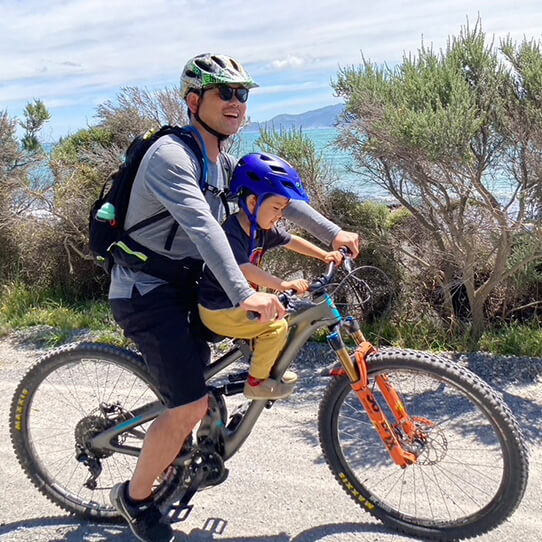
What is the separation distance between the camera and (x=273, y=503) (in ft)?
11.5

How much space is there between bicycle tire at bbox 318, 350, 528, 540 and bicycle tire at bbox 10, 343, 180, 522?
36.2 inches

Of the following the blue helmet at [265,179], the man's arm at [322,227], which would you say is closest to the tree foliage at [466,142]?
the man's arm at [322,227]

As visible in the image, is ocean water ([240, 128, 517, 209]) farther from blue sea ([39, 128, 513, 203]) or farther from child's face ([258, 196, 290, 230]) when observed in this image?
child's face ([258, 196, 290, 230])

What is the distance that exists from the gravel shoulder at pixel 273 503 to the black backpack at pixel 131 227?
137cm

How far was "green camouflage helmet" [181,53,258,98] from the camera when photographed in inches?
111

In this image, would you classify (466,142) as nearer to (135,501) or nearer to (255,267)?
(255,267)

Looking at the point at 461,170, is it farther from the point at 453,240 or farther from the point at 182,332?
the point at 182,332

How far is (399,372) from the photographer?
9.83 feet

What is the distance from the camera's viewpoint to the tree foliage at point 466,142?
5.16m

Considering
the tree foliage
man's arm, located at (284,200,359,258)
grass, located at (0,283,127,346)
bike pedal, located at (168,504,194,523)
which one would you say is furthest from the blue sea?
bike pedal, located at (168,504,194,523)

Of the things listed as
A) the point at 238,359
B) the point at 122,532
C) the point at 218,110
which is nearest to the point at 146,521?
the point at 122,532

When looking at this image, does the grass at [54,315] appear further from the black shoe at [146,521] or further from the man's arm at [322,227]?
the man's arm at [322,227]

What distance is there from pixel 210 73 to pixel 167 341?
4.00ft

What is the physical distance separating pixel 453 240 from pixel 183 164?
3787 mm
